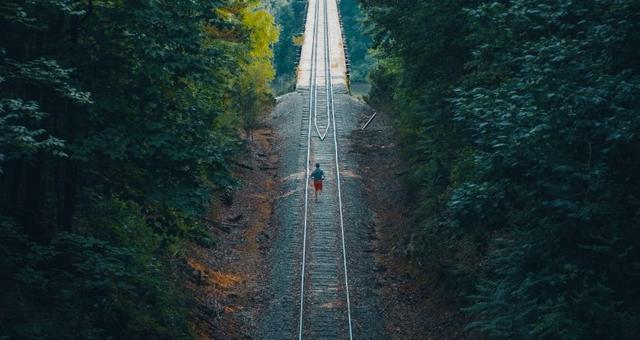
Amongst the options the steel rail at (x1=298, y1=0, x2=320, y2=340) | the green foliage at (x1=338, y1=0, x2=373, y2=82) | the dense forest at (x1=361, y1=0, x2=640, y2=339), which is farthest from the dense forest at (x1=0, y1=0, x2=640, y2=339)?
the green foliage at (x1=338, y1=0, x2=373, y2=82)

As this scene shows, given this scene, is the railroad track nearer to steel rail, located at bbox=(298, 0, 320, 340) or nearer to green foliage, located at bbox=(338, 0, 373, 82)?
steel rail, located at bbox=(298, 0, 320, 340)

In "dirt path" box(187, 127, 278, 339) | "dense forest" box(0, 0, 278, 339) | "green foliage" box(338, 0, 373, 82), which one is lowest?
"dirt path" box(187, 127, 278, 339)

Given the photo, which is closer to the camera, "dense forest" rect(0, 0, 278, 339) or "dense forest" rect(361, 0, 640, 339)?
"dense forest" rect(361, 0, 640, 339)

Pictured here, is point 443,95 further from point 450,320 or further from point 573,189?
point 573,189

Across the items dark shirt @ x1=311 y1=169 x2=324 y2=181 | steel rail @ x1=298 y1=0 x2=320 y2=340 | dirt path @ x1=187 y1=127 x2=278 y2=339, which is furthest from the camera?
dark shirt @ x1=311 y1=169 x2=324 y2=181

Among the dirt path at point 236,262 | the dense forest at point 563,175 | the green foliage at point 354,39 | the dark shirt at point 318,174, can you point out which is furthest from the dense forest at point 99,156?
the green foliage at point 354,39

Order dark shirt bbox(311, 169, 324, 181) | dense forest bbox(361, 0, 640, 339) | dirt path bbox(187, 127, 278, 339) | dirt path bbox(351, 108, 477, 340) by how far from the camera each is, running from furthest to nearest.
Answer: dark shirt bbox(311, 169, 324, 181) < dirt path bbox(187, 127, 278, 339) < dirt path bbox(351, 108, 477, 340) < dense forest bbox(361, 0, 640, 339)

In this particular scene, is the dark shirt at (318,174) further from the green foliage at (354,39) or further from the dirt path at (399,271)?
the green foliage at (354,39)

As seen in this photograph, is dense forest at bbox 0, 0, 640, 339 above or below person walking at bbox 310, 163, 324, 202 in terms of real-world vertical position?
above
